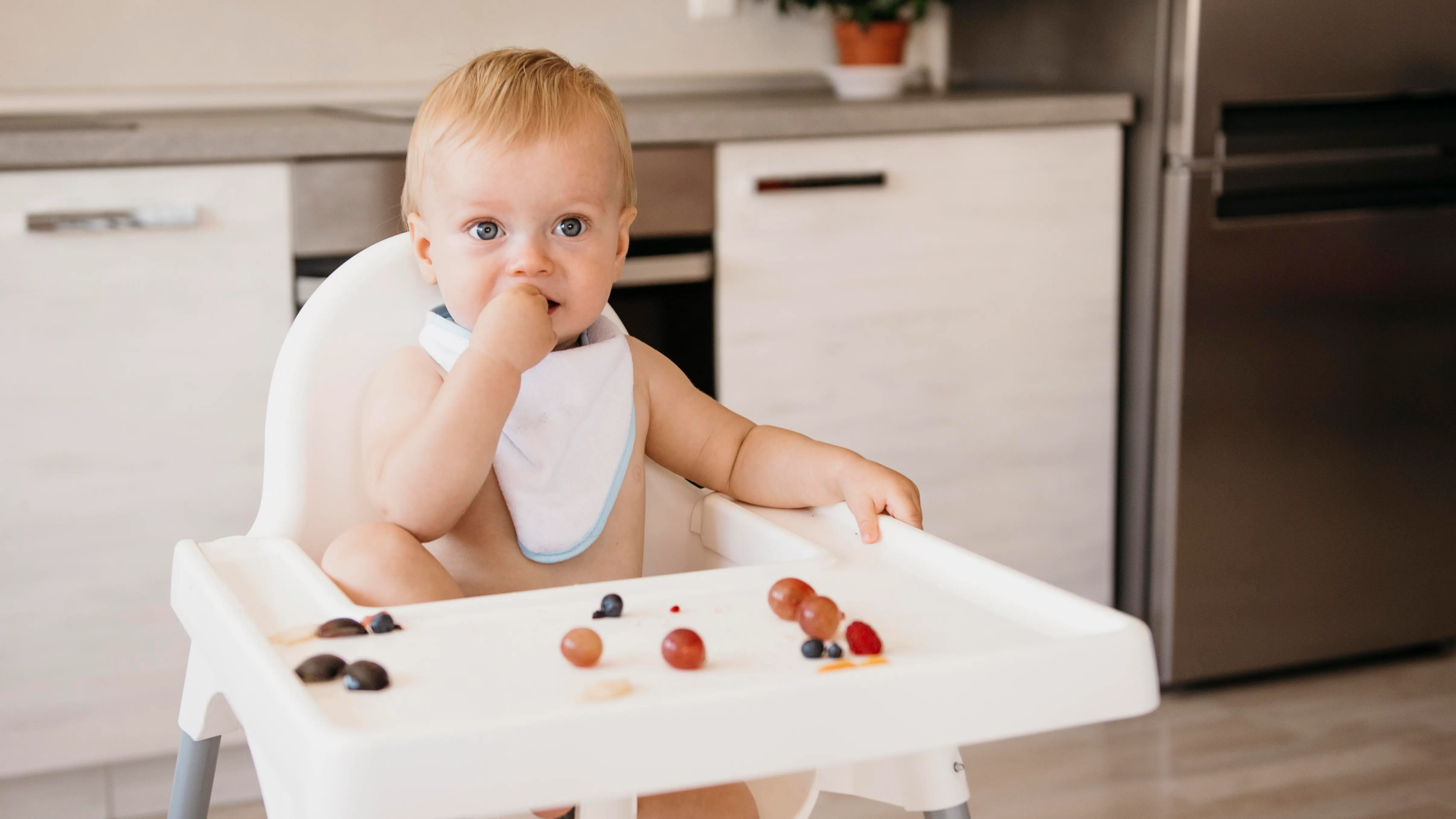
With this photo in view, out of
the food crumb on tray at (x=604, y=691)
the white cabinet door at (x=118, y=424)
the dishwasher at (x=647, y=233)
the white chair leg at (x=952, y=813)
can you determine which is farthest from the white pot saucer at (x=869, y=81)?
the food crumb on tray at (x=604, y=691)

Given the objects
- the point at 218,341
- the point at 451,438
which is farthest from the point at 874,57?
the point at 451,438

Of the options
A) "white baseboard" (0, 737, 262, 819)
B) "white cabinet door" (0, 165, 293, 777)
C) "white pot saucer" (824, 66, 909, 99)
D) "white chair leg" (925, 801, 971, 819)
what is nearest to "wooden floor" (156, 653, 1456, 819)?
"white baseboard" (0, 737, 262, 819)

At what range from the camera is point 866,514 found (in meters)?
0.95

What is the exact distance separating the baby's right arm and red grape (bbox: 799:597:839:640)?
0.26 m

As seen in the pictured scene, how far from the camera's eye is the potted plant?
216cm

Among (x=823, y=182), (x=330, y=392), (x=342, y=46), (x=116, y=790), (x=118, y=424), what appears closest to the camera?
(x=330, y=392)

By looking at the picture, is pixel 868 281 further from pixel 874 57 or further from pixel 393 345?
pixel 393 345

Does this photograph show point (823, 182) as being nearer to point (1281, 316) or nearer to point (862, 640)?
point (1281, 316)

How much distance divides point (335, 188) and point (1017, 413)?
3.14ft

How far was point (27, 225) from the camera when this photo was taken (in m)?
1.54

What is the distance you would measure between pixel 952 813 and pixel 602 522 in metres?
0.32

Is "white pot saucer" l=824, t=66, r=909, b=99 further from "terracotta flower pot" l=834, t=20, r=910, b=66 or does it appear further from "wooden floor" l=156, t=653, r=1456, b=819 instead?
"wooden floor" l=156, t=653, r=1456, b=819

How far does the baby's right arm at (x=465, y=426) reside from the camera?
2.96 ft

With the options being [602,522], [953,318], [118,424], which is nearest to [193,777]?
[602,522]
